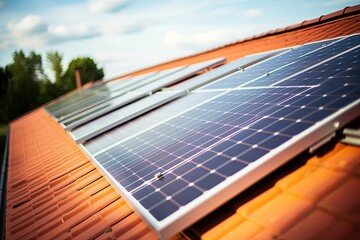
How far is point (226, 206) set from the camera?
278 cm

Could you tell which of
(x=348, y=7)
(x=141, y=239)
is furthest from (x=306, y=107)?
(x=348, y=7)

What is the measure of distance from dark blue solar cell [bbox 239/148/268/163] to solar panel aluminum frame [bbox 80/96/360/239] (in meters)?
0.08

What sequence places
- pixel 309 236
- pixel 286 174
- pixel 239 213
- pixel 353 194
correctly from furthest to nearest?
pixel 286 174 < pixel 239 213 < pixel 353 194 < pixel 309 236

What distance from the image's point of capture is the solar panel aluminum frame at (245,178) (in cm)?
225

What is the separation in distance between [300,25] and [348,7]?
1.67 metres

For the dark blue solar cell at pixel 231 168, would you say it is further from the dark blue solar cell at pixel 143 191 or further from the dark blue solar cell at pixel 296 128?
the dark blue solar cell at pixel 143 191

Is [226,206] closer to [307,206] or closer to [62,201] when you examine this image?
[307,206]

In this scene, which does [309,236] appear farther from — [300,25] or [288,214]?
[300,25]

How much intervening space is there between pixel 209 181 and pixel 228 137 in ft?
2.79

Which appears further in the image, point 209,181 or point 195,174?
point 195,174

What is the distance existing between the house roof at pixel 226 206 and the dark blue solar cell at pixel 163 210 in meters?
0.41

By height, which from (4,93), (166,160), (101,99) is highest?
(4,93)

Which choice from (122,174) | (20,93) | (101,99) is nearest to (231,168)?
(122,174)

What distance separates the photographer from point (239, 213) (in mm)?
2607
